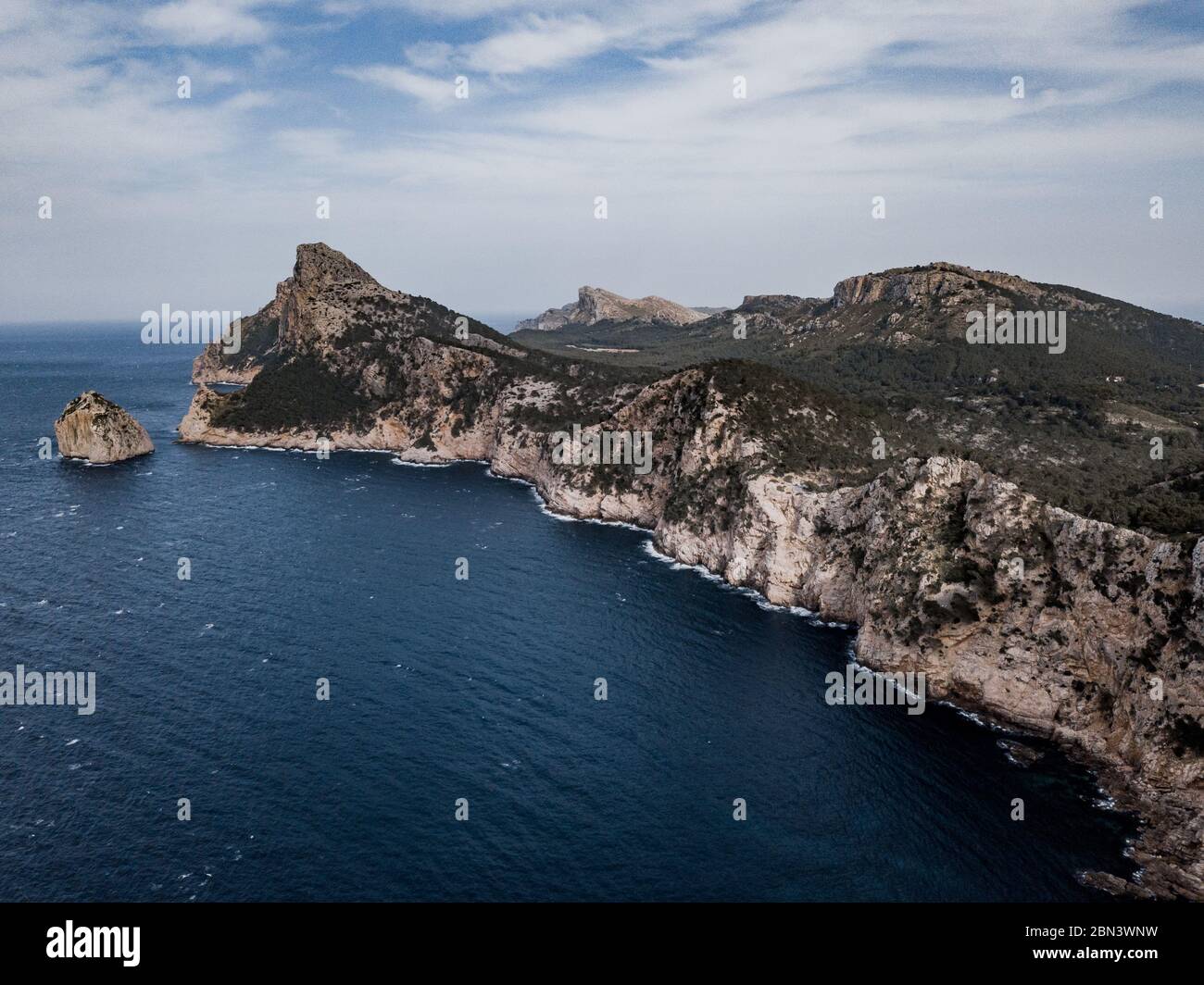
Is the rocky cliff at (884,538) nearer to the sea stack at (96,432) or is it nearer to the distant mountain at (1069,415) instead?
the distant mountain at (1069,415)

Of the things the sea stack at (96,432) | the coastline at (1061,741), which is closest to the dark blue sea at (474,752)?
the coastline at (1061,741)

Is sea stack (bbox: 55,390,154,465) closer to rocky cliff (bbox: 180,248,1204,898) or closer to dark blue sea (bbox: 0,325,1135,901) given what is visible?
rocky cliff (bbox: 180,248,1204,898)

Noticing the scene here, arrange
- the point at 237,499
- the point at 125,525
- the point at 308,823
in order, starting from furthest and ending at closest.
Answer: the point at 237,499 → the point at 125,525 → the point at 308,823

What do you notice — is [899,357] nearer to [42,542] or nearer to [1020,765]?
[1020,765]

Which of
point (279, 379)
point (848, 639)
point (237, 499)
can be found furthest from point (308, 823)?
point (279, 379)

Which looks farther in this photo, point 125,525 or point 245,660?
point 125,525

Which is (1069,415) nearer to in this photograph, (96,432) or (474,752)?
(474,752)
